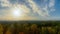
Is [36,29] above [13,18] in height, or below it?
below

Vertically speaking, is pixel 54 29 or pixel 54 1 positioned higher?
pixel 54 1

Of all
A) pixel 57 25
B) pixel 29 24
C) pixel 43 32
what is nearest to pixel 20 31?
pixel 29 24

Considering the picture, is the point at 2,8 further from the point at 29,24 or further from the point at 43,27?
the point at 43,27

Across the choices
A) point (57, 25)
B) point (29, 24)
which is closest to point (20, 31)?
point (29, 24)

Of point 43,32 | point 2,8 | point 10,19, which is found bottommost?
point 43,32

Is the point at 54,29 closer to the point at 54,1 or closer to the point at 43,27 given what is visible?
the point at 43,27

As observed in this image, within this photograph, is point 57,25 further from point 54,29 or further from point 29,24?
point 29,24
